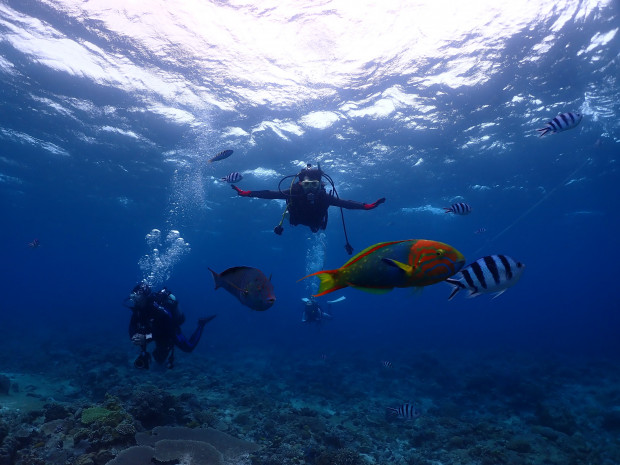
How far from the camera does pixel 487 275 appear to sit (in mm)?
2428

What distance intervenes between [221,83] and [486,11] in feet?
34.2

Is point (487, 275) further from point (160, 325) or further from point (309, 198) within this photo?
point (160, 325)

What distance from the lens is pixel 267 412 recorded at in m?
10.6

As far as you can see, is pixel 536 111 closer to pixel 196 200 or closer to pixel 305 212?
pixel 305 212

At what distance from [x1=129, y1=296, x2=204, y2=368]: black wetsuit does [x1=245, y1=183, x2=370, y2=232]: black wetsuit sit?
→ 11.5 ft

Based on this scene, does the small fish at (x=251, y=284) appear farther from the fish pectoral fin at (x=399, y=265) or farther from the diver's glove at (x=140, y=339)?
the diver's glove at (x=140, y=339)

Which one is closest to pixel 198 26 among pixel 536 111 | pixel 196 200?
pixel 536 111

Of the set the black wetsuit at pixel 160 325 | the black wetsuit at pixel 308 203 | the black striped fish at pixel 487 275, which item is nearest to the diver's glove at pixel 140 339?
the black wetsuit at pixel 160 325

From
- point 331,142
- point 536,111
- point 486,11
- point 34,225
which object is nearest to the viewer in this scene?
point 486,11

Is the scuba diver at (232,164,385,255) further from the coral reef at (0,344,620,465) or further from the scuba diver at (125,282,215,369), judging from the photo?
the coral reef at (0,344,620,465)

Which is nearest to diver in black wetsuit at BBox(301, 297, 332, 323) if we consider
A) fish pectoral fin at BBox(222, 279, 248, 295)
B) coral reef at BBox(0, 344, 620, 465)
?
coral reef at BBox(0, 344, 620, 465)

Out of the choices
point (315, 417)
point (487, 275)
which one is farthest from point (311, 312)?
point (487, 275)

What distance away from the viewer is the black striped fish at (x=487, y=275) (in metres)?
2.38

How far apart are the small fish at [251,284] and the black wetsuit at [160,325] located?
14.8 ft
